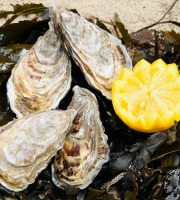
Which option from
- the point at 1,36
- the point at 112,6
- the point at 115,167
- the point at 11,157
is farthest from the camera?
the point at 112,6

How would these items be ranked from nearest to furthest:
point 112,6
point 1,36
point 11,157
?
point 11,157 < point 1,36 < point 112,6

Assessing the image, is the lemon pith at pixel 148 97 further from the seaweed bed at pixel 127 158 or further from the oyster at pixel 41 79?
the oyster at pixel 41 79

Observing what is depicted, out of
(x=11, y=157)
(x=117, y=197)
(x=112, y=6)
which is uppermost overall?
(x=112, y=6)

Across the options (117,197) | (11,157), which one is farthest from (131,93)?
(11,157)

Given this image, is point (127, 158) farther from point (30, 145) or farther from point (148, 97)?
point (30, 145)

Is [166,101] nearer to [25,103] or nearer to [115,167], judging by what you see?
[115,167]

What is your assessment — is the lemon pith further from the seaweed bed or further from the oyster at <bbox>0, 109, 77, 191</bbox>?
the oyster at <bbox>0, 109, 77, 191</bbox>
